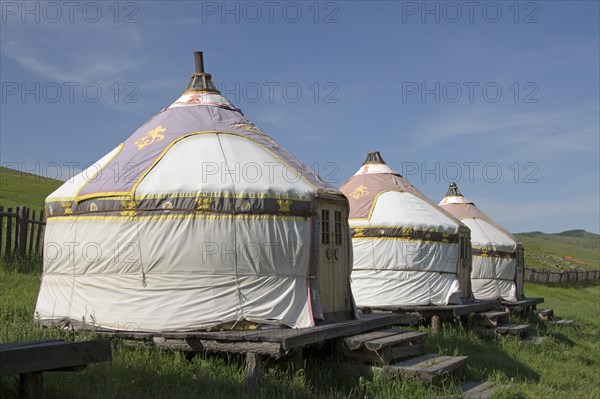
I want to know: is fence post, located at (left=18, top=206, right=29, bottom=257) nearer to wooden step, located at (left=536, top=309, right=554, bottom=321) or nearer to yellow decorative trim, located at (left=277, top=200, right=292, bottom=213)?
yellow decorative trim, located at (left=277, top=200, right=292, bottom=213)

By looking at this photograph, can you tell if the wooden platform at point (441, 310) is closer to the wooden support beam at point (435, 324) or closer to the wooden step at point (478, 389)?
the wooden support beam at point (435, 324)

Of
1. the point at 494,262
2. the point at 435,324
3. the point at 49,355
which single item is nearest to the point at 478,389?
the point at 435,324

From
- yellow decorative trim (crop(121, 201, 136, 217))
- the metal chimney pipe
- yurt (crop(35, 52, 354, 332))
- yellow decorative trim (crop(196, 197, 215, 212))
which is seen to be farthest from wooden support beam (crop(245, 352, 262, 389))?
the metal chimney pipe

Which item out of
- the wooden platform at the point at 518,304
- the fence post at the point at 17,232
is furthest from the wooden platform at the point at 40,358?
the wooden platform at the point at 518,304

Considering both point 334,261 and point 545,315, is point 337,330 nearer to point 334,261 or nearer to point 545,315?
point 334,261

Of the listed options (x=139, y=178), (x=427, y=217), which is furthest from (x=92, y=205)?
(x=427, y=217)

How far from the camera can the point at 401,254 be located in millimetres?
12477

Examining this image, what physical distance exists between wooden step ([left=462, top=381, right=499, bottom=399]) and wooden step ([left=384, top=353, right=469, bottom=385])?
0.18 m

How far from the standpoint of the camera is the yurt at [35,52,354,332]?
291 inches

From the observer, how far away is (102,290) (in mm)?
7703

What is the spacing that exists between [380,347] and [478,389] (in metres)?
1.15

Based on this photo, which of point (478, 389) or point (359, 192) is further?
point (359, 192)

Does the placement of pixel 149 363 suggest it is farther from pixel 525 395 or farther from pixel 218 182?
pixel 525 395

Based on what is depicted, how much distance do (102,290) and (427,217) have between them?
6948 millimetres
